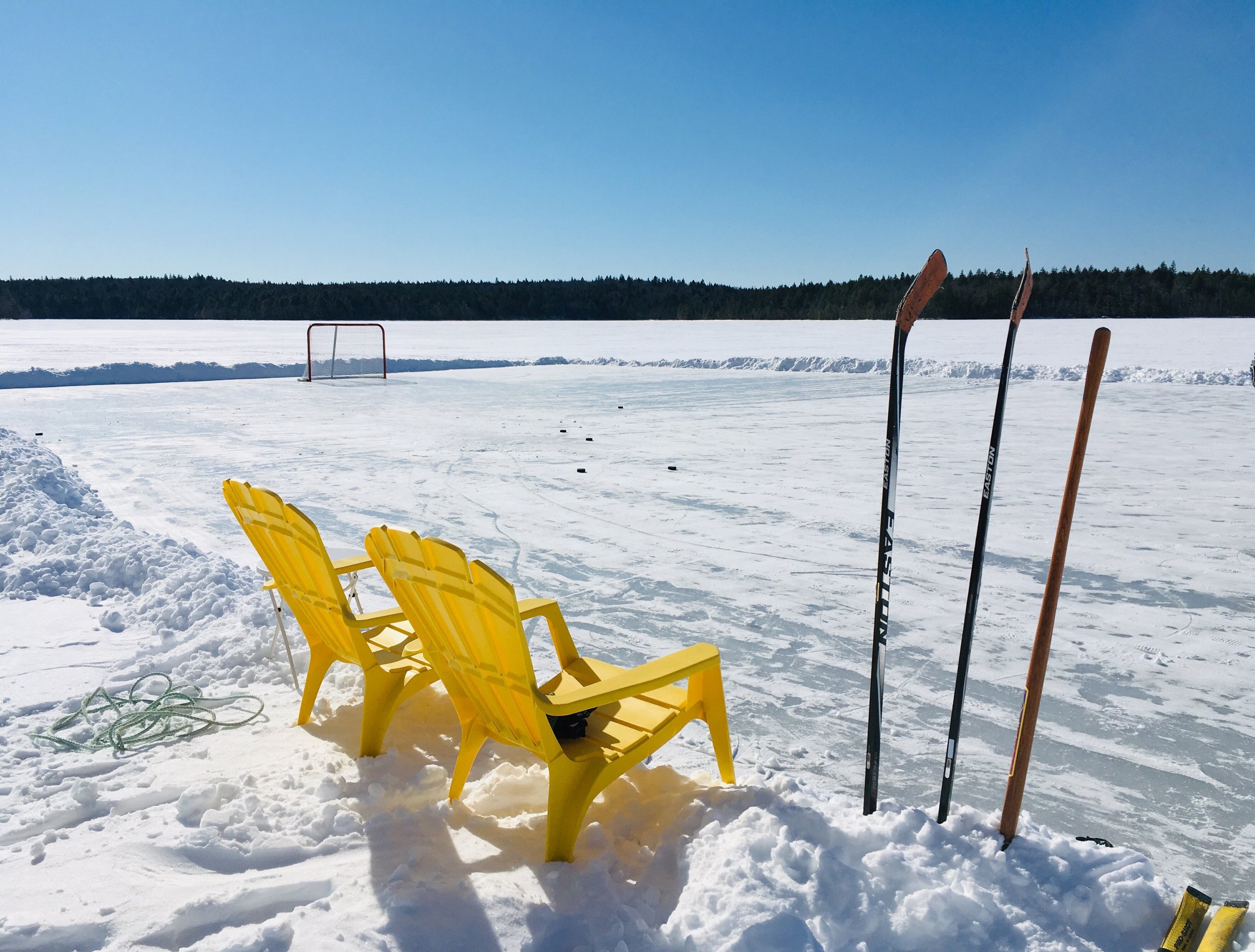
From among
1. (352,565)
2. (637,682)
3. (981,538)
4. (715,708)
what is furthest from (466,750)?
(981,538)

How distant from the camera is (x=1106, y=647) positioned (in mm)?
3947

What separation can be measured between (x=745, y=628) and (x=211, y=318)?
73350 millimetres

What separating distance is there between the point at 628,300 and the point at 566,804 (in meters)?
79.1

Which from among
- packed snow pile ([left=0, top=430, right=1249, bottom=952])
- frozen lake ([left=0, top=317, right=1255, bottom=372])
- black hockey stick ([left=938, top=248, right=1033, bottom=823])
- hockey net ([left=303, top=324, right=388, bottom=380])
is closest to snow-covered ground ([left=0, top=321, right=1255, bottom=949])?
packed snow pile ([left=0, top=430, right=1249, bottom=952])

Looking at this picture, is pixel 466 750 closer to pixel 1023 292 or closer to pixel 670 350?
pixel 1023 292

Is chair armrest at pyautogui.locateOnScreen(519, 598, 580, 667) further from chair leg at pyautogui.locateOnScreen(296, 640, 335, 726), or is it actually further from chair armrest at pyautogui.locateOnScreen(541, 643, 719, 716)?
chair leg at pyautogui.locateOnScreen(296, 640, 335, 726)

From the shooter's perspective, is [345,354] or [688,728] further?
[345,354]

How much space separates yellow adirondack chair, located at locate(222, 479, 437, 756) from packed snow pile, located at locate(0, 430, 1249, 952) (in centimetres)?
17

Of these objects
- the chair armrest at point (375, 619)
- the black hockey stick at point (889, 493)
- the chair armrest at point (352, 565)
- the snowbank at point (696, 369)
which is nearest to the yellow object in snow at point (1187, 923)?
the black hockey stick at point (889, 493)

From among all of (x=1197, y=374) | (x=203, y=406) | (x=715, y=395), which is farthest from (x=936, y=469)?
(x=1197, y=374)

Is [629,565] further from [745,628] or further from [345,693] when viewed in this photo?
[345,693]

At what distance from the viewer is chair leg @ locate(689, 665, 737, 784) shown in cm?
256

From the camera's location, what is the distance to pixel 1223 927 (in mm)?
1957

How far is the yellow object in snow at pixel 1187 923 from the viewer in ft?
6.32
